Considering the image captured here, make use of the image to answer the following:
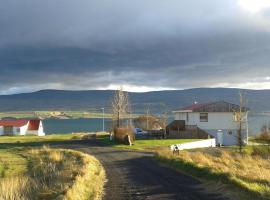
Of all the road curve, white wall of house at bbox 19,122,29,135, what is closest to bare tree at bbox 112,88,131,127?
white wall of house at bbox 19,122,29,135

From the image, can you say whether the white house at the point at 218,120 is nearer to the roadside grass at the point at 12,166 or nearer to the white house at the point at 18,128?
the roadside grass at the point at 12,166

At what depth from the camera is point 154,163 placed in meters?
32.6

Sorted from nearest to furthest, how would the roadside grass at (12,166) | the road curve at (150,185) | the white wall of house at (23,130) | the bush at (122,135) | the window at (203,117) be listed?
1. the road curve at (150,185)
2. the roadside grass at (12,166)
3. the bush at (122,135)
4. the window at (203,117)
5. the white wall of house at (23,130)

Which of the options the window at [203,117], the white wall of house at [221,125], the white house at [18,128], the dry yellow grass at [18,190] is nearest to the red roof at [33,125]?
the white house at [18,128]

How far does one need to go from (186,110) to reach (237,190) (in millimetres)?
57657

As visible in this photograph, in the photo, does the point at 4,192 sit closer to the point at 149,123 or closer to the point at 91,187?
the point at 91,187

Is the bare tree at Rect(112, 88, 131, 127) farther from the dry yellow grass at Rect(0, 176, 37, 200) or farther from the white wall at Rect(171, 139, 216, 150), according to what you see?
the dry yellow grass at Rect(0, 176, 37, 200)

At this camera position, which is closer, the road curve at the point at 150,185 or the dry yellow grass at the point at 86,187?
the dry yellow grass at the point at 86,187

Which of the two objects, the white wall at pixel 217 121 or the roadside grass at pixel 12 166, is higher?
the white wall at pixel 217 121

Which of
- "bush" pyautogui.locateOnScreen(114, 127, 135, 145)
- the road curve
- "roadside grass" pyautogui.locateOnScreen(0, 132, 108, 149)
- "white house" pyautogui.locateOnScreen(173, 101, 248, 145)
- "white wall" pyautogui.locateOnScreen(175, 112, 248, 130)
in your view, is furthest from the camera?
"white wall" pyautogui.locateOnScreen(175, 112, 248, 130)

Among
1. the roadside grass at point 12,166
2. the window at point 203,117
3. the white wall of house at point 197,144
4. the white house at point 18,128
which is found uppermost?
the window at point 203,117

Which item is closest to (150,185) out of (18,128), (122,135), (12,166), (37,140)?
(12,166)

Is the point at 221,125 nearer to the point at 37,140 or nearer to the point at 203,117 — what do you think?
the point at 203,117

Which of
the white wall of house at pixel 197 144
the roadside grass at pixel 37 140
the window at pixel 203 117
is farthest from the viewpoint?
the window at pixel 203 117
